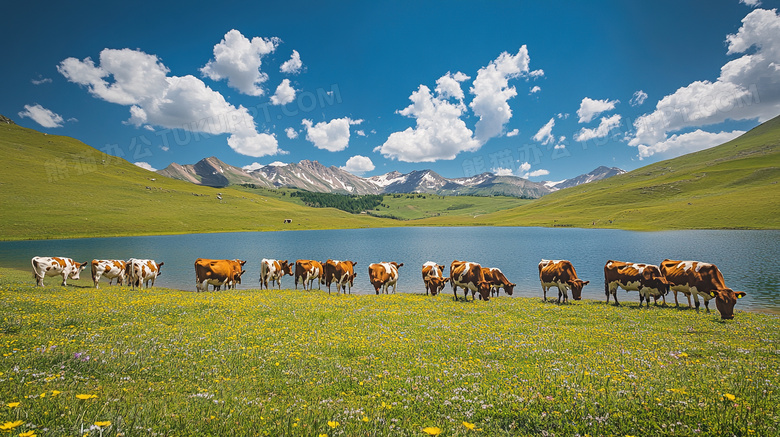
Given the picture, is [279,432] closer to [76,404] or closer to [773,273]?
[76,404]

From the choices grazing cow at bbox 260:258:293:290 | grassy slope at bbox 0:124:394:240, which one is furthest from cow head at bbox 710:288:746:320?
grassy slope at bbox 0:124:394:240

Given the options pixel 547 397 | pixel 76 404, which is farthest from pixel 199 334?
pixel 547 397

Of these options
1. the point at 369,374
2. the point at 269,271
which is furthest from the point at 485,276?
the point at 269,271

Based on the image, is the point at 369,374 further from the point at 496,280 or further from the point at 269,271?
the point at 269,271

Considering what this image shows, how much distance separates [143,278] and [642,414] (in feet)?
138

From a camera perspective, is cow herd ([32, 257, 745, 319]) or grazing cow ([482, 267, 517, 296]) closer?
cow herd ([32, 257, 745, 319])

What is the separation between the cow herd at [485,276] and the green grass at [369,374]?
5688 mm

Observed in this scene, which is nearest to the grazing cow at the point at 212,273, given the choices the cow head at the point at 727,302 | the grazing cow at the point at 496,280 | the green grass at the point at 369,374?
the green grass at the point at 369,374

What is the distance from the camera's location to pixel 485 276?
30422mm

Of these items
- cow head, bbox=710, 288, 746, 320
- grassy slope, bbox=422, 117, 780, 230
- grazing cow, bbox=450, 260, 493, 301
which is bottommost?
cow head, bbox=710, 288, 746, 320

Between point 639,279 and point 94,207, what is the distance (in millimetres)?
176370

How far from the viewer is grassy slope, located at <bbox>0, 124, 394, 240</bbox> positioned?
10494 centimetres

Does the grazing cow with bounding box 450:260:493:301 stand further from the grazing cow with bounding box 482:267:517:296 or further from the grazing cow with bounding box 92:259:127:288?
the grazing cow with bounding box 92:259:127:288

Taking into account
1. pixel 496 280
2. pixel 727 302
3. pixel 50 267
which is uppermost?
pixel 50 267
